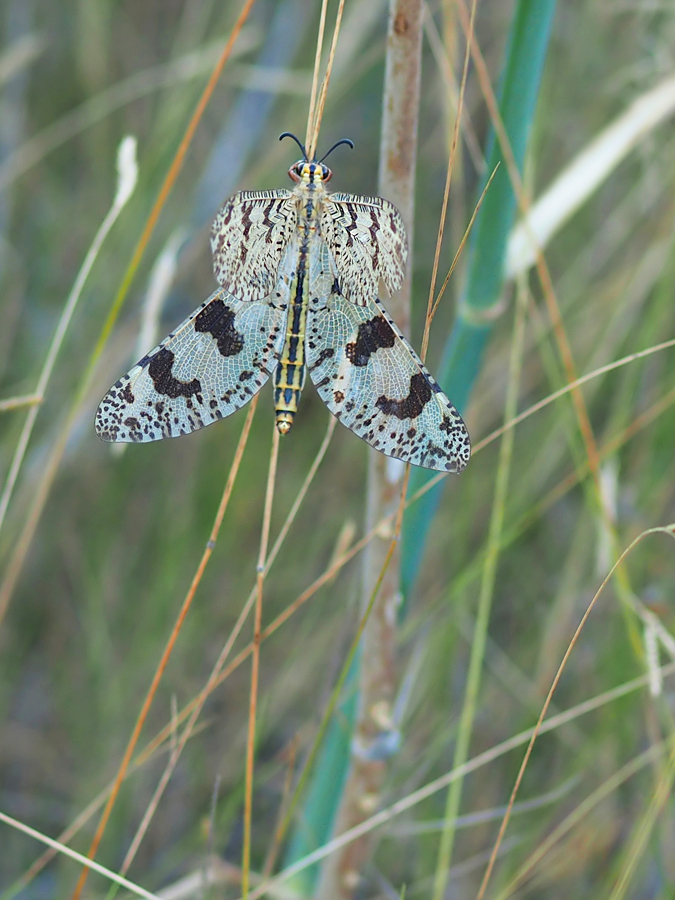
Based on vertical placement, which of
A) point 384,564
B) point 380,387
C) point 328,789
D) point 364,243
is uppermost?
point 364,243

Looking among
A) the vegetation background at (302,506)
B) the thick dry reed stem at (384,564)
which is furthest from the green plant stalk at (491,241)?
the vegetation background at (302,506)

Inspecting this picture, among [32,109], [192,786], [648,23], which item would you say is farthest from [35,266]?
[648,23]

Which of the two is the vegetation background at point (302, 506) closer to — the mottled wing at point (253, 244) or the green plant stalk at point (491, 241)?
the green plant stalk at point (491, 241)

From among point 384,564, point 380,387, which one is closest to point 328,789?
point 384,564

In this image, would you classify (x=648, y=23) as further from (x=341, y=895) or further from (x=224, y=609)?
(x=341, y=895)

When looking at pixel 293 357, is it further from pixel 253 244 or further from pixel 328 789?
pixel 328 789

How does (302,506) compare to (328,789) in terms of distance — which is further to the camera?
(302,506)
